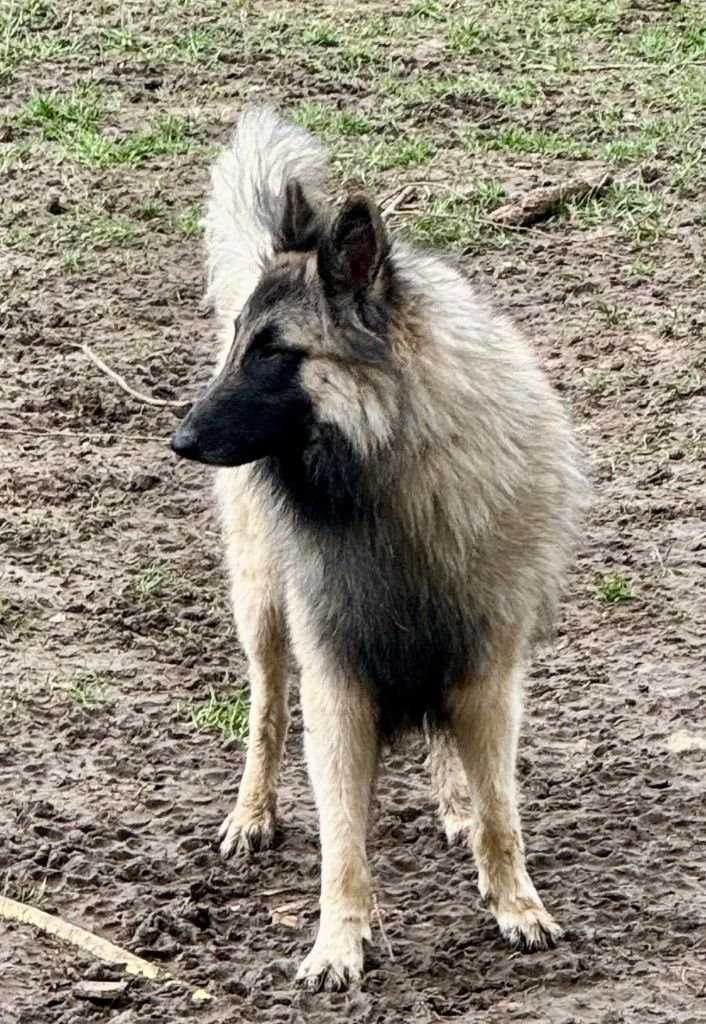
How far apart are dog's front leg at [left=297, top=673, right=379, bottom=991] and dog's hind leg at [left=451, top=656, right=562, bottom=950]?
9.7 inches

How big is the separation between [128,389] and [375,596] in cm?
331

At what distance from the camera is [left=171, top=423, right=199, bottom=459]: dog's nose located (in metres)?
3.85

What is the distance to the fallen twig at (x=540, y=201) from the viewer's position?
8273 mm

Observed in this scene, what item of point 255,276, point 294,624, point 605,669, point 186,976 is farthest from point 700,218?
point 186,976

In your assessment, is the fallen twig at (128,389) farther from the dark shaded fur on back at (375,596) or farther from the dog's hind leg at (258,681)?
the dark shaded fur on back at (375,596)

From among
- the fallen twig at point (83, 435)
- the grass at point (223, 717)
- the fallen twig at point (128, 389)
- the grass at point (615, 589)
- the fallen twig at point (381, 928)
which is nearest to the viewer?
the fallen twig at point (381, 928)

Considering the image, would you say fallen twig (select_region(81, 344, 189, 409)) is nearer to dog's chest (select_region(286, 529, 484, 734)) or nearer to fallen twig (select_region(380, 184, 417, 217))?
fallen twig (select_region(380, 184, 417, 217))

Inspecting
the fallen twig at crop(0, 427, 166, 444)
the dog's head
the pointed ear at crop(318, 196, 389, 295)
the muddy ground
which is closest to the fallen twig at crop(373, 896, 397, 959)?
the muddy ground

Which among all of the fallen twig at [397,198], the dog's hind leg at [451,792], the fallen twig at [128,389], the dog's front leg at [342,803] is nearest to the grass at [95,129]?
the fallen twig at [397,198]

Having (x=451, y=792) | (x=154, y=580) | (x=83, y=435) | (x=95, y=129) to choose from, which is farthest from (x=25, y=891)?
(x=95, y=129)

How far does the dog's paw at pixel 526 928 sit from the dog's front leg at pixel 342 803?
1.11 feet

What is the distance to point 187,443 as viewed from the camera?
386 centimetres

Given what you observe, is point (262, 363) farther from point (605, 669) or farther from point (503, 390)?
point (605, 669)

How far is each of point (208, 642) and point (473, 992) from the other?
191 cm
